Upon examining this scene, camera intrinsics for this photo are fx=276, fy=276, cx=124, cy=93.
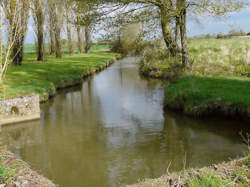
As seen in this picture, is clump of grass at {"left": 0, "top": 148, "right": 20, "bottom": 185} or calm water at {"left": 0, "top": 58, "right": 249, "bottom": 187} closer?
clump of grass at {"left": 0, "top": 148, "right": 20, "bottom": 185}

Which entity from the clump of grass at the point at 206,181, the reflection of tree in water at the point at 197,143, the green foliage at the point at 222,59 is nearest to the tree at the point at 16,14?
the reflection of tree in water at the point at 197,143

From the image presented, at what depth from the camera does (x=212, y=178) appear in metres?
3.22

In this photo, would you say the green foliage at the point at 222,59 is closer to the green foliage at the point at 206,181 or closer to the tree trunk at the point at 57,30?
the green foliage at the point at 206,181

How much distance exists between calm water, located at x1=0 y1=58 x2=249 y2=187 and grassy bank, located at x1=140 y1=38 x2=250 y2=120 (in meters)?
0.57

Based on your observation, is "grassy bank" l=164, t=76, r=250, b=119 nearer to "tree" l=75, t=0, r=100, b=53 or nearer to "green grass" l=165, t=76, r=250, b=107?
"green grass" l=165, t=76, r=250, b=107

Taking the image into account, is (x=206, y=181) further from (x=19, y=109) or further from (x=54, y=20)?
(x=54, y=20)

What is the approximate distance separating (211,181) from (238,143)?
472cm

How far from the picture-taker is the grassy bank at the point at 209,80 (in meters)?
9.36

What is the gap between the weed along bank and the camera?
9.35 meters

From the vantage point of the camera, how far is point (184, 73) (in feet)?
47.0

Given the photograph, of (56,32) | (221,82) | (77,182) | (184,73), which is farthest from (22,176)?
(56,32)

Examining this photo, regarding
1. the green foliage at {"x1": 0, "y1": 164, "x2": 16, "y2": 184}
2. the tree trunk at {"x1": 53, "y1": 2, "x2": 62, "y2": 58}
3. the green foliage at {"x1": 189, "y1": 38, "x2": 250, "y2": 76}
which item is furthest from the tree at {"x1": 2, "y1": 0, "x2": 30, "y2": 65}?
the tree trunk at {"x1": 53, "y1": 2, "x2": 62, "y2": 58}

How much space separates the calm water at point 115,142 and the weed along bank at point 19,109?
0.36 metres

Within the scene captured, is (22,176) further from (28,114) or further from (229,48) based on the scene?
(229,48)
